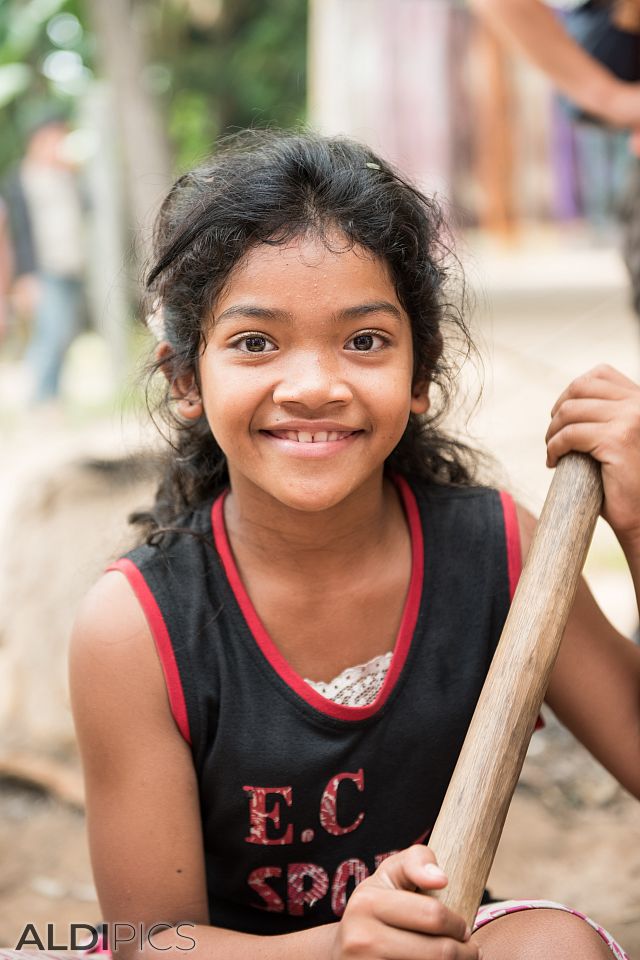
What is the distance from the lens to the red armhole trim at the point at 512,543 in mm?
1731

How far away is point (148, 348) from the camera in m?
1.92

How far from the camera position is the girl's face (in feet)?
4.93

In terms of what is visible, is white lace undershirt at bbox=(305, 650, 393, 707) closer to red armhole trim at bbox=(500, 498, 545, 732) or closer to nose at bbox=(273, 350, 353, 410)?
red armhole trim at bbox=(500, 498, 545, 732)

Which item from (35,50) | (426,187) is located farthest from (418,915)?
(35,50)

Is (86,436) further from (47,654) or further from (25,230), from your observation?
(47,654)

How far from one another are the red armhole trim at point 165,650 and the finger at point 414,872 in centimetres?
42

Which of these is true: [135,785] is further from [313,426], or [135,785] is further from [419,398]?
[419,398]

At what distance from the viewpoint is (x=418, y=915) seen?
3.96 ft

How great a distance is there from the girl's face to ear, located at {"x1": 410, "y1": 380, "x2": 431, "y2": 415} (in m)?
0.17

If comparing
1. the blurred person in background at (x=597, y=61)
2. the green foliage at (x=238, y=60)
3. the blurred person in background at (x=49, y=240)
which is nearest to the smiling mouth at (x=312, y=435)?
the blurred person in background at (x=597, y=61)

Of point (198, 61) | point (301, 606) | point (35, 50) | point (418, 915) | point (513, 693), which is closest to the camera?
point (418, 915)

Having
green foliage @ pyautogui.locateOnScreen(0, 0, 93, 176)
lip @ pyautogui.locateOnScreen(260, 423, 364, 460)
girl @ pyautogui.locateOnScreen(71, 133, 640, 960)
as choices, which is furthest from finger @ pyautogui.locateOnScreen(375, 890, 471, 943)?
green foliage @ pyautogui.locateOnScreen(0, 0, 93, 176)

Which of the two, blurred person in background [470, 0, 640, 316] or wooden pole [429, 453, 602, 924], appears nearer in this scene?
wooden pole [429, 453, 602, 924]

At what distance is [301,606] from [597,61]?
202 centimetres
